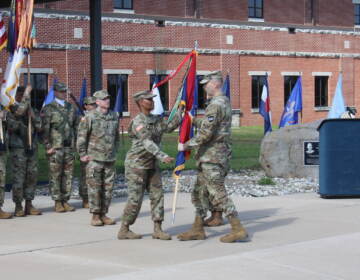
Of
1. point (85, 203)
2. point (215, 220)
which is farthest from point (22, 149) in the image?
point (215, 220)

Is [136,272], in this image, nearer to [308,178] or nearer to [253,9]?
[308,178]

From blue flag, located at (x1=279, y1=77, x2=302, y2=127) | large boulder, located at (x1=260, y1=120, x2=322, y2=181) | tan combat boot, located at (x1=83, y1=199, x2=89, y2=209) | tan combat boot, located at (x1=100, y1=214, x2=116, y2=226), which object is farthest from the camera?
blue flag, located at (x1=279, y1=77, x2=302, y2=127)

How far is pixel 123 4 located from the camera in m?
40.3

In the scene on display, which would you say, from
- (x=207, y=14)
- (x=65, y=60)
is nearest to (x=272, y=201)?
(x=65, y=60)

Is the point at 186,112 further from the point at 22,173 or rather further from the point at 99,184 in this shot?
the point at 22,173

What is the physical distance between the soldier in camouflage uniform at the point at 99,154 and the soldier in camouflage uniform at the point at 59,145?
1.35 metres

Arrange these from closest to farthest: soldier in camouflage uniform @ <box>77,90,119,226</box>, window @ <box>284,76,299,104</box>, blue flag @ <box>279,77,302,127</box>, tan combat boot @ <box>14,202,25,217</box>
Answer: soldier in camouflage uniform @ <box>77,90,119,226</box>
tan combat boot @ <box>14,202,25,217</box>
blue flag @ <box>279,77,302,127</box>
window @ <box>284,76,299,104</box>

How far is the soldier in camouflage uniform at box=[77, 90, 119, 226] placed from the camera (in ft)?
35.0

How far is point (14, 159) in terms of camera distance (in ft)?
38.2

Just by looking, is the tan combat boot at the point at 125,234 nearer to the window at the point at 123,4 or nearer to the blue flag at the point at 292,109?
the blue flag at the point at 292,109

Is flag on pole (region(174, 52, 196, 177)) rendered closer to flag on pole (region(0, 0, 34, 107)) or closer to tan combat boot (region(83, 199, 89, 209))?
flag on pole (region(0, 0, 34, 107))

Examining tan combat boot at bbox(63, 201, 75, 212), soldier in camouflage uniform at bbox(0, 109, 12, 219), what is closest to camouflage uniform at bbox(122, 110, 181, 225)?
soldier in camouflage uniform at bbox(0, 109, 12, 219)

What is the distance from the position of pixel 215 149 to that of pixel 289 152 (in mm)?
8058

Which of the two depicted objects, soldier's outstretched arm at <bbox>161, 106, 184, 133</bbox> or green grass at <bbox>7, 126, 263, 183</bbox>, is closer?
soldier's outstretched arm at <bbox>161, 106, 184, 133</bbox>
